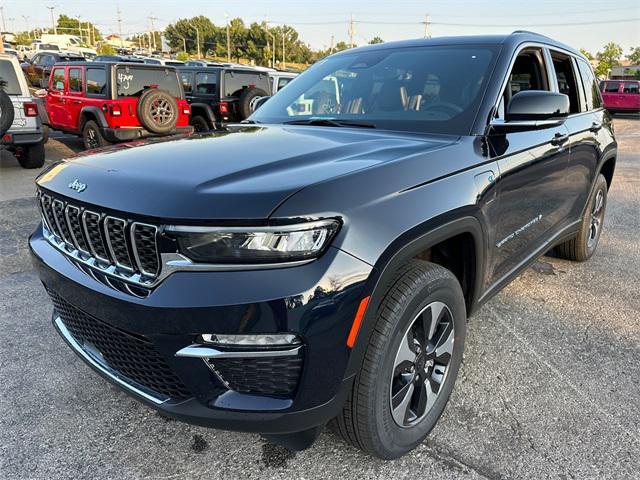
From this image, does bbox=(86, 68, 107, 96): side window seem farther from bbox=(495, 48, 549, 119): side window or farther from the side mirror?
the side mirror

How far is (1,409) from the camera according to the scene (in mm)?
2537

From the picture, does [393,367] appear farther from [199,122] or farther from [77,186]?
[199,122]

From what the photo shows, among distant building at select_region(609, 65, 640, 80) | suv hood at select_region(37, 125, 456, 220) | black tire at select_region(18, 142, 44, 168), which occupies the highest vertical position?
distant building at select_region(609, 65, 640, 80)

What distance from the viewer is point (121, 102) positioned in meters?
9.15

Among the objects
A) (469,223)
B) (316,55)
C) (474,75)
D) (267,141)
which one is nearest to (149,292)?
(267,141)

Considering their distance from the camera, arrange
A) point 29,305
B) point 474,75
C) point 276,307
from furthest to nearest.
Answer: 1. point 29,305
2. point 474,75
3. point 276,307

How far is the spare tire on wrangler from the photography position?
894 cm

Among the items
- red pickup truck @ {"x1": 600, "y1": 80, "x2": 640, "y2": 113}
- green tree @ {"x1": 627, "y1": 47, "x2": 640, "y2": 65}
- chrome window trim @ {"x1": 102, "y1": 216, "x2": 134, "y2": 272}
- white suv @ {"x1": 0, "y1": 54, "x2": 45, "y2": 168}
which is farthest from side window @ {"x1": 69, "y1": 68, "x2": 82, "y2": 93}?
green tree @ {"x1": 627, "y1": 47, "x2": 640, "y2": 65}

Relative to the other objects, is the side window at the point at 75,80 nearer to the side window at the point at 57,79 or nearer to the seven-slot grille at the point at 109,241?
the side window at the point at 57,79

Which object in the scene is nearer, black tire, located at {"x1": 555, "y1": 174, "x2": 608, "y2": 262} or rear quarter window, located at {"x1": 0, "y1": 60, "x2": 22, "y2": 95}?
black tire, located at {"x1": 555, "y1": 174, "x2": 608, "y2": 262}

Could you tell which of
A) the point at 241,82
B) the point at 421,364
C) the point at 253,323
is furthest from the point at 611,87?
the point at 253,323

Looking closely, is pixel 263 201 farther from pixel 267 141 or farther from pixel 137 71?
pixel 137 71

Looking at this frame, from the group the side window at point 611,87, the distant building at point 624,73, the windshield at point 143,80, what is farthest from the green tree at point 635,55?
the windshield at point 143,80

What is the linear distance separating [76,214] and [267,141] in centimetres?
93
